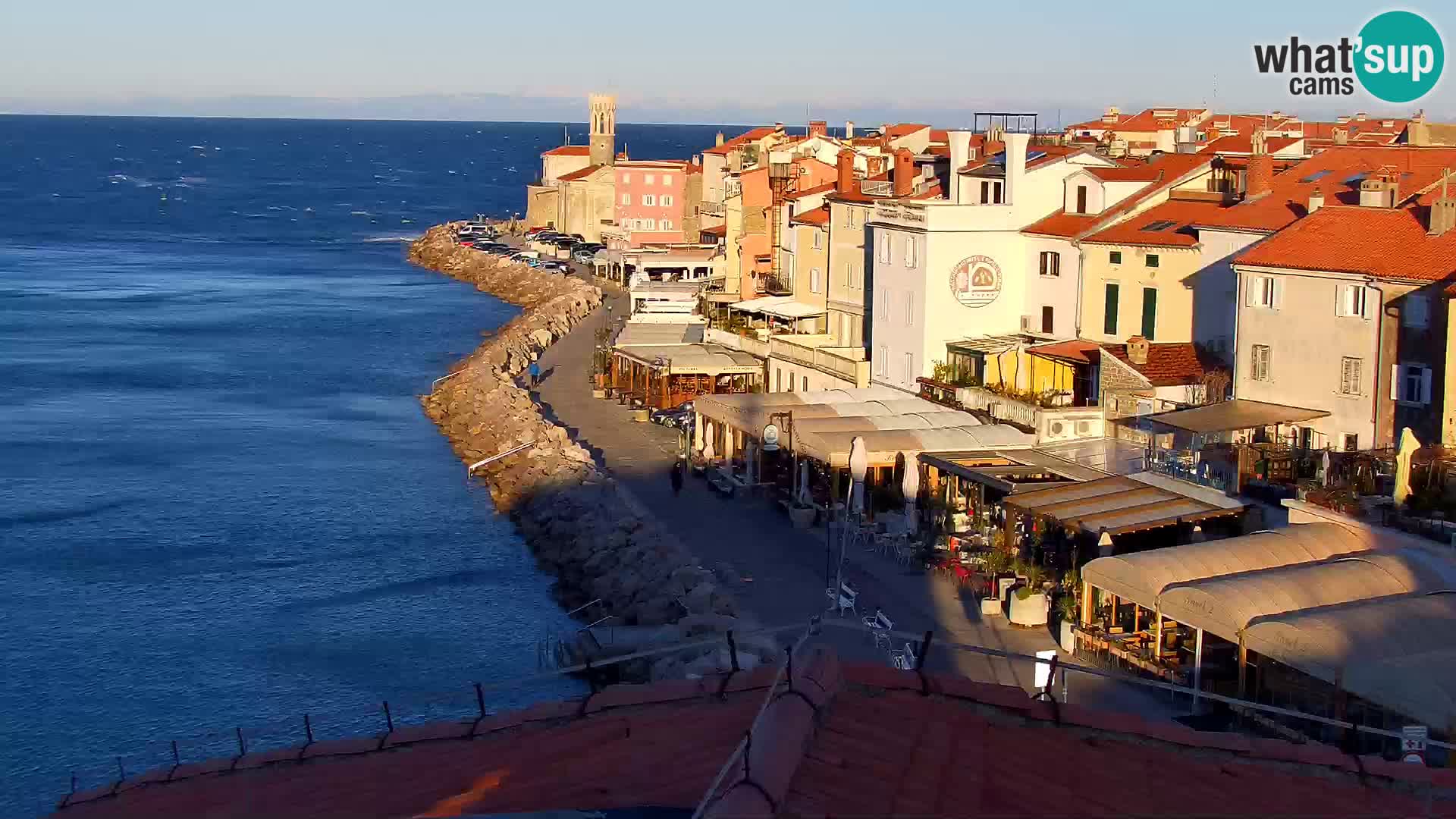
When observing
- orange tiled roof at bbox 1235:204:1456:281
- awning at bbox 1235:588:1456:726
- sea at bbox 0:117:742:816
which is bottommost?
sea at bbox 0:117:742:816

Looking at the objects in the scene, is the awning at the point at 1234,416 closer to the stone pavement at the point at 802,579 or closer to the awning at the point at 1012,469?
the awning at the point at 1012,469

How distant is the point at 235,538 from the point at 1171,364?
1531 centimetres

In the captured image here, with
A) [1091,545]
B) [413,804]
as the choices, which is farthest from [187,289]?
[413,804]

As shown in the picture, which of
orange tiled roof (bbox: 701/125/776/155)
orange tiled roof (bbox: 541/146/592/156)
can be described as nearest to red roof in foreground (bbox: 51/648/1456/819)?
orange tiled roof (bbox: 701/125/776/155)

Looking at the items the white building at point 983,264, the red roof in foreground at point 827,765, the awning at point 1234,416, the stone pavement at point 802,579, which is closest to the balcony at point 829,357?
the white building at point 983,264

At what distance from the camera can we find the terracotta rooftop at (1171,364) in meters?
→ 23.8

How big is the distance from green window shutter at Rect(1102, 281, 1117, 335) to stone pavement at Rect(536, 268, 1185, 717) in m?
6.10

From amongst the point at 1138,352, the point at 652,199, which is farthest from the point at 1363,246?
the point at 652,199

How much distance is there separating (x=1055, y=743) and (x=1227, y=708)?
840 centimetres

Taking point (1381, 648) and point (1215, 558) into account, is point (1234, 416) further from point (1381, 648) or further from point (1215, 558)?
point (1381, 648)

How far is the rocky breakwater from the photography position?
1973cm

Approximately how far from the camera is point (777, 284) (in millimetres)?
38000

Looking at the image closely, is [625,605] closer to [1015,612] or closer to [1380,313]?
[1015,612]

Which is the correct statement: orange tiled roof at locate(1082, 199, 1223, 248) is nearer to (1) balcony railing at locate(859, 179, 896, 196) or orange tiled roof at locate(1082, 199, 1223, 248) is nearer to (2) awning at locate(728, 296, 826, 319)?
(1) balcony railing at locate(859, 179, 896, 196)
